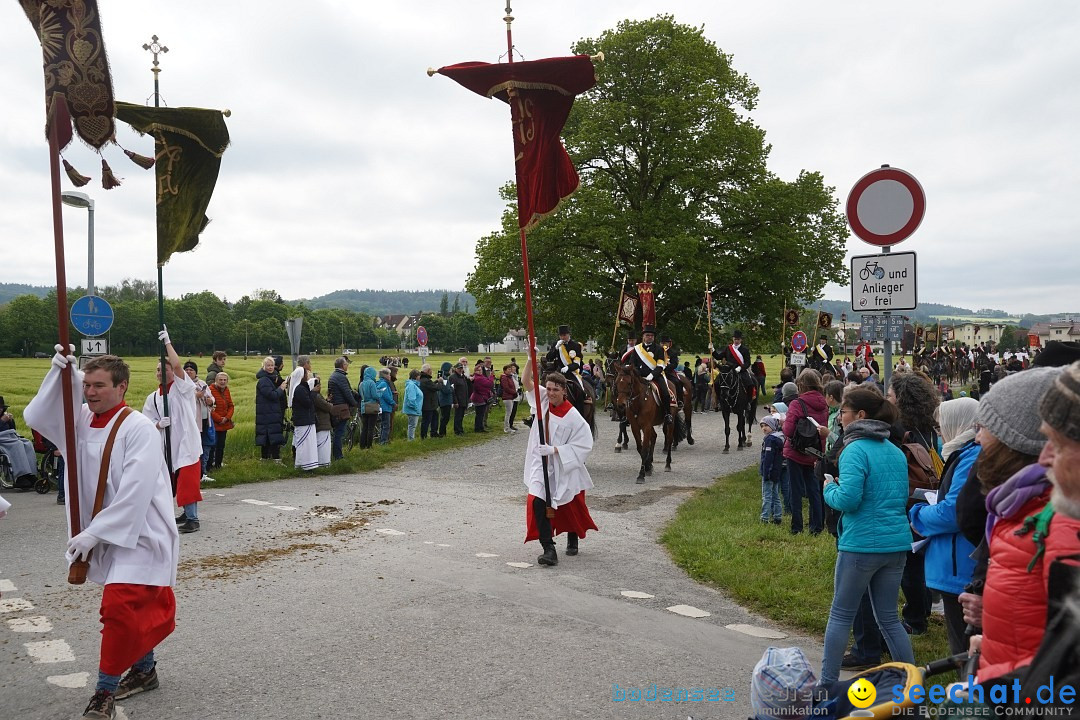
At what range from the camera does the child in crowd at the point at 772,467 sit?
9.38 meters

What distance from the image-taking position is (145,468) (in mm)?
4617

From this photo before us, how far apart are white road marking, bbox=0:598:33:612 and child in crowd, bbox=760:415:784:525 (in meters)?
7.36

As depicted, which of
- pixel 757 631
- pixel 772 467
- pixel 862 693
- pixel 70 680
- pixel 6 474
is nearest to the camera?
pixel 862 693

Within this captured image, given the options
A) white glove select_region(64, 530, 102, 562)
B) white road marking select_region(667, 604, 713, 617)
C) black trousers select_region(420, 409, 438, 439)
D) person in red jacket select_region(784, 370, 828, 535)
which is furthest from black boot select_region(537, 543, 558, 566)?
black trousers select_region(420, 409, 438, 439)

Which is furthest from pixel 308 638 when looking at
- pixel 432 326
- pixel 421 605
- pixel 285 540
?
pixel 432 326

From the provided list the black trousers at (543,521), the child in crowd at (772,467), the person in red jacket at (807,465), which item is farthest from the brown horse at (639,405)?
the black trousers at (543,521)

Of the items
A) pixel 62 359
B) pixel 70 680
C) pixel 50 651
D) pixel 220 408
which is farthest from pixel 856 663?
pixel 220 408

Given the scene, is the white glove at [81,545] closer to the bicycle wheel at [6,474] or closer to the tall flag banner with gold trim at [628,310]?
the bicycle wheel at [6,474]

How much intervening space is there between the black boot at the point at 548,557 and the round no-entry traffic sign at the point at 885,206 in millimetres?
4146

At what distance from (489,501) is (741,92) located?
25008 mm

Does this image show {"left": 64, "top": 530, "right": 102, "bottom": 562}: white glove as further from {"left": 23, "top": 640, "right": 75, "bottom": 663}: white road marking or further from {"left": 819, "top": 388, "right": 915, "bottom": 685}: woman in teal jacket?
{"left": 819, "top": 388, "right": 915, "bottom": 685}: woman in teal jacket

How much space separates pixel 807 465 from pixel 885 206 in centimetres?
381

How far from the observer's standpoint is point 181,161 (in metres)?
7.79

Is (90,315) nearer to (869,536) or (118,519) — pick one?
(118,519)
